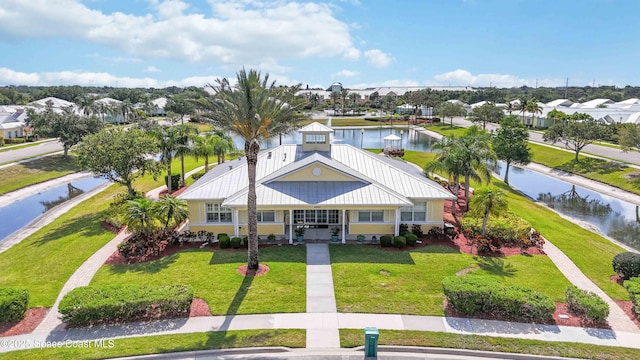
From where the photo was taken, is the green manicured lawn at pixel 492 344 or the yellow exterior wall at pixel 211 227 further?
the yellow exterior wall at pixel 211 227

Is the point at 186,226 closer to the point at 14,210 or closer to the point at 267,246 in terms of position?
the point at 267,246

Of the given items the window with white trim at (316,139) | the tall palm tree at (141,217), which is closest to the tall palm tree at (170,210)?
the tall palm tree at (141,217)

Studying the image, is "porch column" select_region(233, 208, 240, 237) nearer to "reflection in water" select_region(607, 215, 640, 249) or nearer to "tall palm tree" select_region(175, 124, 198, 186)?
"tall palm tree" select_region(175, 124, 198, 186)

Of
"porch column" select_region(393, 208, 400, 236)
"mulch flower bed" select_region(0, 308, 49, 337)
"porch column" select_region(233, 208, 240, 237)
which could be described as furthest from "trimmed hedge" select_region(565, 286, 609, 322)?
"mulch flower bed" select_region(0, 308, 49, 337)

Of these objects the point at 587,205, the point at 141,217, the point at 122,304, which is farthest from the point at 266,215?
the point at 587,205

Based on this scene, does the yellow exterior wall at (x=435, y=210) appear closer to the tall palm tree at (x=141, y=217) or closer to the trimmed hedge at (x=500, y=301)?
the trimmed hedge at (x=500, y=301)

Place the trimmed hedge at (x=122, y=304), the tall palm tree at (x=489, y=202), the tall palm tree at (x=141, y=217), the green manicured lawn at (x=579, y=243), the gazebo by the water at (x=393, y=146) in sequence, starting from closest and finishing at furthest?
the trimmed hedge at (x=122, y=304), the green manicured lawn at (x=579, y=243), the tall palm tree at (x=141, y=217), the tall palm tree at (x=489, y=202), the gazebo by the water at (x=393, y=146)

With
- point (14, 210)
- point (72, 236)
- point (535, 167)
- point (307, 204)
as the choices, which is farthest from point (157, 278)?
point (535, 167)

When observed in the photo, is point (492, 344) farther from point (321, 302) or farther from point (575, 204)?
point (575, 204)
